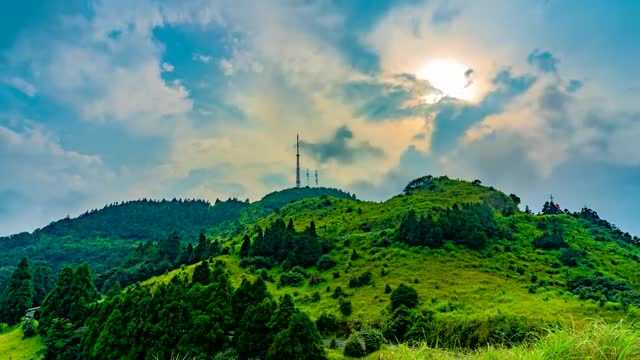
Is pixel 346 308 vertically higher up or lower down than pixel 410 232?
lower down

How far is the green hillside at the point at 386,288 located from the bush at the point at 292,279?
0.79ft

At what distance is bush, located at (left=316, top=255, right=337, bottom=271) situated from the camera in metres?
97.3

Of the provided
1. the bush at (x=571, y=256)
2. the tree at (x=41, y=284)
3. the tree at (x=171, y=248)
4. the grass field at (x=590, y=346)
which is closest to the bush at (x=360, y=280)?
the bush at (x=571, y=256)

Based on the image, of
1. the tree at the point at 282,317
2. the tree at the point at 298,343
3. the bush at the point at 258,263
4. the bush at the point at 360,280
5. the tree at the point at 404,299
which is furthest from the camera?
the bush at the point at 258,263

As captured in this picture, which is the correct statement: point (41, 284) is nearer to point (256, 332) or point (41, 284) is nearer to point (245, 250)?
point (245, 250)

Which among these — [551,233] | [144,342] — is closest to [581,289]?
[551,233]

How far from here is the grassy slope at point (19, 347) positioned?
6931 centimetres

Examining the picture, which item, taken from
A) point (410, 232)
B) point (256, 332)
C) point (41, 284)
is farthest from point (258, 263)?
point (41, 284)

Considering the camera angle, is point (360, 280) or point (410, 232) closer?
point (360, 280)

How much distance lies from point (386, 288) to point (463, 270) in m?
17.8

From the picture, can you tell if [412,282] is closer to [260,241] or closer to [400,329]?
[400,329]

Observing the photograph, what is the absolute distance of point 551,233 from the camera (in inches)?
4577

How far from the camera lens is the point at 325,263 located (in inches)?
3844

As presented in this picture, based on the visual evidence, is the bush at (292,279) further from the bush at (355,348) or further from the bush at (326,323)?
the bush at (355,348)
